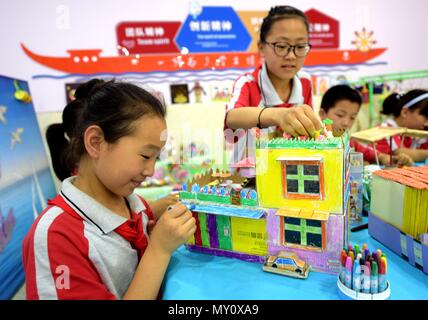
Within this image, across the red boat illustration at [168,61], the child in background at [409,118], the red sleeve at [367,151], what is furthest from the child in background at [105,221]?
the red boat illustration at [168,61]

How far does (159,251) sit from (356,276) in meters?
0.41

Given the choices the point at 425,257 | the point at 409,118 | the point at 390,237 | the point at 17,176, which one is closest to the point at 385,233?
the point at 390,237

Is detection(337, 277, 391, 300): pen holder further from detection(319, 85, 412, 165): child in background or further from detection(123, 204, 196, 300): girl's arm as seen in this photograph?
detection(319, 85, 412, 165): child in background

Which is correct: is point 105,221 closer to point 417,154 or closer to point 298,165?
point 298,165

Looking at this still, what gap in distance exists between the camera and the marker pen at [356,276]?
0.58 m

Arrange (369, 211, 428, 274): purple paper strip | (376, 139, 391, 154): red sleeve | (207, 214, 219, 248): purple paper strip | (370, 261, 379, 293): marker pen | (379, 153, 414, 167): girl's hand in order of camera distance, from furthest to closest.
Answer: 1. (376, 139, 391, 154): red sleeve
2. (379, 153, 414, 167): girl's hand
3. (207, 214, 219, 248): purple paper strip
4. (369, 211, 428, 274): purple paper strip
5. (370, 261, 379, 293): marker pen

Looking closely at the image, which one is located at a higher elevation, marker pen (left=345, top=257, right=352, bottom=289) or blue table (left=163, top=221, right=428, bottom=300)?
marker pen (left=345, top=257, right=352, bottom=289)

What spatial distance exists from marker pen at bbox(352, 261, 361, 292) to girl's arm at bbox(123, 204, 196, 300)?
1.15 feet

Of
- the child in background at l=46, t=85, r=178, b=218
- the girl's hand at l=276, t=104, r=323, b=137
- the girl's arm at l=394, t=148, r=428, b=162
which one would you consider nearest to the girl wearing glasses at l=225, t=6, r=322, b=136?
the girl's hand at l=276, t=104, r=323, b=137

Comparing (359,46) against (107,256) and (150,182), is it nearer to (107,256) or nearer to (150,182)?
(150,182)

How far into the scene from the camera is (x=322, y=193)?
679mm

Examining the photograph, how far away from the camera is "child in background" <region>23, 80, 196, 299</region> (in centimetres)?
59

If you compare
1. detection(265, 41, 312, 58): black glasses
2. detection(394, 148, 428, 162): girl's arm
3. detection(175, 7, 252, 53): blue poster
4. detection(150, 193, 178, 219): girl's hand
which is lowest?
detection(394, 148, 428, 162): girl's arm
